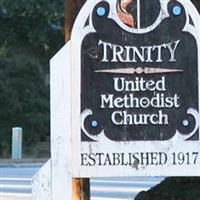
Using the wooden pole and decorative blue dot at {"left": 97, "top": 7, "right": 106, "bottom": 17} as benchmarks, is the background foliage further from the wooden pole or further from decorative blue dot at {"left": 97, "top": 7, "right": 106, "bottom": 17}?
decorative blue dot at {"left": 97, "top": 7, "right": 106, "bottom": 17}

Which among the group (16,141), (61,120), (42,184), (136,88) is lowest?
(42,184)

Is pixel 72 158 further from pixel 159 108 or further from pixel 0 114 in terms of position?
pixel 0 114

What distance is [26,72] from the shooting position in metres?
29.3

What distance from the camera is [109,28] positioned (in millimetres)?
6910

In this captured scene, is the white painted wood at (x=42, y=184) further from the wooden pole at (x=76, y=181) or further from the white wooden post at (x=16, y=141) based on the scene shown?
the white wooden post at (x=16, y=141)

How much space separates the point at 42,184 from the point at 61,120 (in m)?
0.62

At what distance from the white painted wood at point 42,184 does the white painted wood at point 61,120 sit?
73 millimetres

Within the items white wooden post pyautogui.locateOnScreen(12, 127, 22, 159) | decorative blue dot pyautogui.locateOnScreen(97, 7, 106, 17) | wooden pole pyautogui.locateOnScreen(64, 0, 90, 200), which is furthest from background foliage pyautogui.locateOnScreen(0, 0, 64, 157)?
decorative blue dot pyautogui.locateOnScreen(97, 7, 106, 17)

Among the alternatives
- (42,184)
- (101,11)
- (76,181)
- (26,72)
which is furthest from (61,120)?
(26,72)

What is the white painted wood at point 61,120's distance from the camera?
6.84 m

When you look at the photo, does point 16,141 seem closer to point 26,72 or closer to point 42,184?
point 26,72

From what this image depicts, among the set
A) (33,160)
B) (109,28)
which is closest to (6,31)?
(33,160)

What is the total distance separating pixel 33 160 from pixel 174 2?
1809 centimetres

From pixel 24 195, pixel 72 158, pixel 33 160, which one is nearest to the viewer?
pixel 72 158
